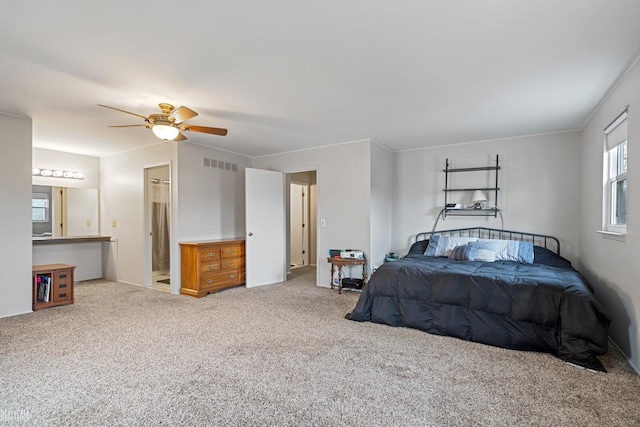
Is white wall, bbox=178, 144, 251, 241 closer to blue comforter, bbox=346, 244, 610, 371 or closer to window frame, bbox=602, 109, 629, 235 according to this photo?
blue comforter, bbox=346, 244, 610, 371

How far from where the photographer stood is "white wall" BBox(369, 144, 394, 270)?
5020 millimetres

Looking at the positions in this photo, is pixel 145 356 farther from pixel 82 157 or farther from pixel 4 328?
pixel 82 157

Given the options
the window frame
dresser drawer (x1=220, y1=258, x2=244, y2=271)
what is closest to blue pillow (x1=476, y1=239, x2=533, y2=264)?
the window frame

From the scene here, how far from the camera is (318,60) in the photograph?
2.49m

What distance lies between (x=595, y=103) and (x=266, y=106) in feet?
11.3

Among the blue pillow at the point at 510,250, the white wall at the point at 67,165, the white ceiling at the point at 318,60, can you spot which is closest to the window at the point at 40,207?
the white wall at the point at 67,165

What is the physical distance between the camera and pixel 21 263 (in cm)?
385

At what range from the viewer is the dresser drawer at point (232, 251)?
17.0 ft

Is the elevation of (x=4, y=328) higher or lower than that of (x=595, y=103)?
lower

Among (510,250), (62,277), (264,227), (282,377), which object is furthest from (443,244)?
(62,277)

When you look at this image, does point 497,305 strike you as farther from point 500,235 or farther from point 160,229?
point 160,229

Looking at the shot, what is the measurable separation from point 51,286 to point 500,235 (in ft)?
20.5

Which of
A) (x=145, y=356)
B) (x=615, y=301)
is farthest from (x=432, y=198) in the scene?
(x=145, y=356)

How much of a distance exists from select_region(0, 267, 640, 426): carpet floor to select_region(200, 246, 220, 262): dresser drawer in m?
1.29
